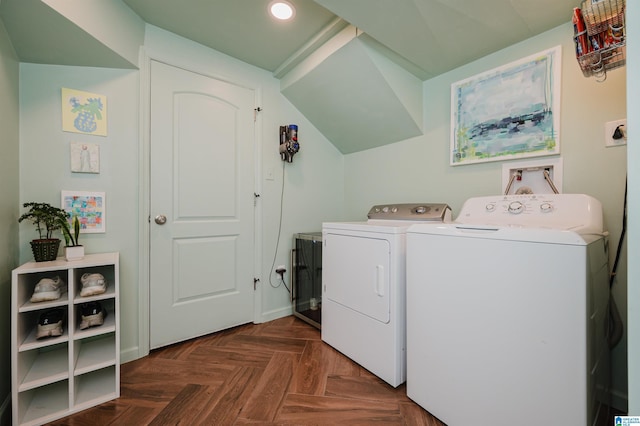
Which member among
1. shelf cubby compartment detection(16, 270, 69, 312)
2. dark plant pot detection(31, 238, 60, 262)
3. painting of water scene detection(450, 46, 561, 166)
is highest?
painting of water scene detection(450, 46, 561, 166)

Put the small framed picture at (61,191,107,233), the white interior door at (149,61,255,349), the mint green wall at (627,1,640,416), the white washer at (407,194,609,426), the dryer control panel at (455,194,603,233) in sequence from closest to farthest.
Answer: the mint green wall at (627,1,640,416), the white washer at (407,194,609,426), the dryer control panel at (455,194,603,233), the small framed picture at (61,191,107,233), the white interior door at (149,61,255,349)

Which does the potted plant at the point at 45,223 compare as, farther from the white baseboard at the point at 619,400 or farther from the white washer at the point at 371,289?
the white baseboard at the point at 619,400

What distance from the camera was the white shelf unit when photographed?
1.19 m

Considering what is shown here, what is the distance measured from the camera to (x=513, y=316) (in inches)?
38.2

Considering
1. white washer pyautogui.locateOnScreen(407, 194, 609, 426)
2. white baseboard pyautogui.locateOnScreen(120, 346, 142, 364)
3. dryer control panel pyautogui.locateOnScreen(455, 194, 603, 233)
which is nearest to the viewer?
white washer pyautogui.locateOnScreen(407, 194, 609, 426)

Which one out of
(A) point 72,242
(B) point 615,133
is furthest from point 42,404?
(B) point 615,133

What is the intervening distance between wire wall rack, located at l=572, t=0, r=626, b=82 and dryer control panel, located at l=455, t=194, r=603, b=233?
578mm

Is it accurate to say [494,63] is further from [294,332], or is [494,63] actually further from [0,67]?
[0,67]

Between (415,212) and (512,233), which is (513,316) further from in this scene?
(415,212)

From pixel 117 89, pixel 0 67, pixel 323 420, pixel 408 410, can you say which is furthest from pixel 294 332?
pixel 0 67

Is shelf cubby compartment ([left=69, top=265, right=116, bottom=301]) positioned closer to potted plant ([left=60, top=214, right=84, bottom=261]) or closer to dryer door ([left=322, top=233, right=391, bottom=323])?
potted plant ([left=60, top=214, right=84, bottom=261])

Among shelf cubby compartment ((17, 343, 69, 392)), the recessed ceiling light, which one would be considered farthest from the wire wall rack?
shelf cubby compartment ((17, 343, 69, 392))

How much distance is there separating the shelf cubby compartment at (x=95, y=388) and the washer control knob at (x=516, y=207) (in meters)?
2.25

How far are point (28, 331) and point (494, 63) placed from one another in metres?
3.06
